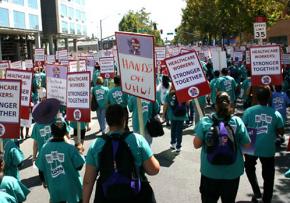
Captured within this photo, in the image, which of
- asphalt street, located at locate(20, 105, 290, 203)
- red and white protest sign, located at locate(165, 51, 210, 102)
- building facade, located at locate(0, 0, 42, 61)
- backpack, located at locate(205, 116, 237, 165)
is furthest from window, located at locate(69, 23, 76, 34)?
backpack, located at locate(205, 116, 237, 165)

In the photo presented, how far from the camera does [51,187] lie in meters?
6.05

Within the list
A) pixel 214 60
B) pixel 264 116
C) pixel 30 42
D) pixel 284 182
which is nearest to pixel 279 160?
pixel 284 182

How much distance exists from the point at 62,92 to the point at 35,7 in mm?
50964

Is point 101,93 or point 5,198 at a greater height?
point 101,93

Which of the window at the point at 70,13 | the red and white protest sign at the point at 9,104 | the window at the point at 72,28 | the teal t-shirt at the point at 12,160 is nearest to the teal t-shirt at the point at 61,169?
the teal t-shirt at the point at 12,160

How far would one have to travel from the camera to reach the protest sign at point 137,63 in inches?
213

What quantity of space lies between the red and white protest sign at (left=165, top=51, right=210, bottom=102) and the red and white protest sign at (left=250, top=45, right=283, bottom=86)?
3.50m

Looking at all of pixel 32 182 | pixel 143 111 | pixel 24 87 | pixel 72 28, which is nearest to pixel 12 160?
pixel 24 87

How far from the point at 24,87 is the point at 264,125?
4.16 meters

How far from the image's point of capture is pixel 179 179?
9062 millimetres

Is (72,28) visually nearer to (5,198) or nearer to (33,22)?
(33,22)

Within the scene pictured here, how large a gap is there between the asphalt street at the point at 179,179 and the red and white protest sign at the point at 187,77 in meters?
1.99

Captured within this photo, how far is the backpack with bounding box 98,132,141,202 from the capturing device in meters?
4.32

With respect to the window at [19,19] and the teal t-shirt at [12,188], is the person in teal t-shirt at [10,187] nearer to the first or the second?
the teal t-shirt at [12,188]
